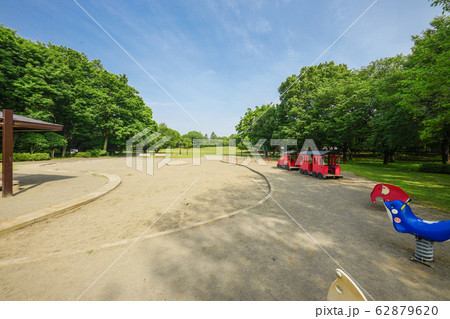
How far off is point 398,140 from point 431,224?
63.8 feet

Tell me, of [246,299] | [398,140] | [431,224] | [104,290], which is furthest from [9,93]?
[398,140]

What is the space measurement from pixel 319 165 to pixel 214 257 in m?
11.7

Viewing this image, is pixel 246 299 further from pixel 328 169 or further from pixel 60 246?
pixel 328 169

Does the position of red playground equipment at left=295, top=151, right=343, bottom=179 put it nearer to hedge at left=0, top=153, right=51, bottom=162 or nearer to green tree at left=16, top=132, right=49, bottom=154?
hedge at left=0, top=153, right=51, bottom=162

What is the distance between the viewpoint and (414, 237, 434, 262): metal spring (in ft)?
10.4

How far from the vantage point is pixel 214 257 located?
11.0 feet

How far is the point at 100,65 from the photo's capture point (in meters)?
38.1

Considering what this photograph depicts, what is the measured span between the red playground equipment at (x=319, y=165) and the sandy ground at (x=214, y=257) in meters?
5.94

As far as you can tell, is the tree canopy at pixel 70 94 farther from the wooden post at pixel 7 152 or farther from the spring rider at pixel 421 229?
the spring rider at pixel 421 229

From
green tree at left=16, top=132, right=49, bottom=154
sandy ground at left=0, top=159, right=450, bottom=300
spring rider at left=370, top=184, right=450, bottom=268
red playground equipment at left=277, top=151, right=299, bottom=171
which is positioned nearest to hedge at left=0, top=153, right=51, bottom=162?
green tree at left=16, top=132, right=49, bottom=154

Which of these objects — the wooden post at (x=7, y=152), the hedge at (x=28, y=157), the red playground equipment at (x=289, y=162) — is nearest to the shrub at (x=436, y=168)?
the red playground equipment at (x=289, y=162)

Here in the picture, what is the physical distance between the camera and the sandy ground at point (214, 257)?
99.5 inches

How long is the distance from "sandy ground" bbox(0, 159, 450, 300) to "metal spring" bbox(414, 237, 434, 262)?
21 centimetres

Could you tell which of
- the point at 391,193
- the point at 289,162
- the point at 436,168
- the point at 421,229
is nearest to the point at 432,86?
the point at 391,193
